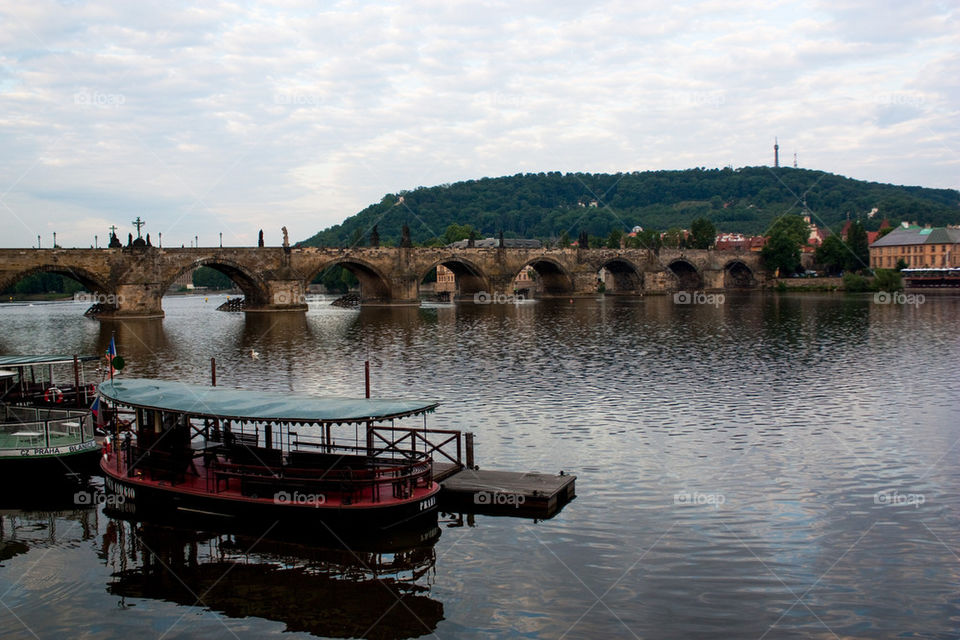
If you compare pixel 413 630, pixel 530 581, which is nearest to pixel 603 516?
pixel 530 581

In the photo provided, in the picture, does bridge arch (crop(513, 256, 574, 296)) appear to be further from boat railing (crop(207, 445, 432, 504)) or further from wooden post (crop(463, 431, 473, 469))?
boat railing (crop(207, 445, 432, 504))

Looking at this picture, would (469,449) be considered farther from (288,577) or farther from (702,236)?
(702,236)

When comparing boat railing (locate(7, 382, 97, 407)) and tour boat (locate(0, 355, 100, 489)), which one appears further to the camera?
boat railing (locate(7, 382, 97, 407))

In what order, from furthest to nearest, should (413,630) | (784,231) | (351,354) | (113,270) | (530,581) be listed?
(784,231)
(113,270)
(351,354)
(530,581)
(413,630)

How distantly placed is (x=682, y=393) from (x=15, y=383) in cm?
2375

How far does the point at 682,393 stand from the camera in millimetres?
30656

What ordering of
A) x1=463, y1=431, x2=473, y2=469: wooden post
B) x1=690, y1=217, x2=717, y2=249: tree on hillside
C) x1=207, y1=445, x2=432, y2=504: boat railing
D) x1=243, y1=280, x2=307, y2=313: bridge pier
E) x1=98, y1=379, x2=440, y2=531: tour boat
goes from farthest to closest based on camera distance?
x1=690, y1=217, x2=717, y2=249: tree on hillside
x1=243, y1=280, x2=307, y2=313: bridge pier
x1=463, y1=431, x2=473, y2=469: wooden post
x1=207, y1=445, x2=432, y2=504: boat railing
x1=98, y1=379, x2=440, y2=531: tour boat

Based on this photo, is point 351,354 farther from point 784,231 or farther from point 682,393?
point 784,231

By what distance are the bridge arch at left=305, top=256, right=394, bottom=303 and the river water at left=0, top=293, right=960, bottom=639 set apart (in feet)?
199

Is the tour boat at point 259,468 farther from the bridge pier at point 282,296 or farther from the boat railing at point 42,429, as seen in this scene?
the bridge pier at point 282,296

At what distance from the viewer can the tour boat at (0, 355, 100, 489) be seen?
20297 mm

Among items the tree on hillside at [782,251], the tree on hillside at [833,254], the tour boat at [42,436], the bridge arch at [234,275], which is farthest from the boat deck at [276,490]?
the tree on hillside at [833,254]

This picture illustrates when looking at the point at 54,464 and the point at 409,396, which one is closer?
the point at 54,464

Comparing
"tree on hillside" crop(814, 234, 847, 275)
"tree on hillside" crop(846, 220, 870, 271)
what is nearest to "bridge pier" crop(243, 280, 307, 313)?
"tree on hillside" crop(814, 234, 847, 275)
